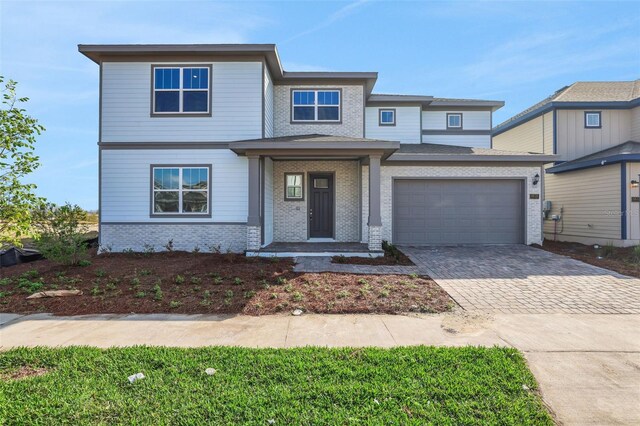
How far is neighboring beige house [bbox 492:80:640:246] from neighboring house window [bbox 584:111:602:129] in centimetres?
4

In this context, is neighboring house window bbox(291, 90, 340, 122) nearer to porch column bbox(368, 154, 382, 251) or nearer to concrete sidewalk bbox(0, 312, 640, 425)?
porch column bbox(368, 154, 382, 251)

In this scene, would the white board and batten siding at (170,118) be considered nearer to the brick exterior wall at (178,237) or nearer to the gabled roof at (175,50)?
the gabled roof at (175,50)

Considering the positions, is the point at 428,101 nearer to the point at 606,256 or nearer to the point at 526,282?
the point at 606,256

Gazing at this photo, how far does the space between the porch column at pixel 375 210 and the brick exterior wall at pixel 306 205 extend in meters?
2.17

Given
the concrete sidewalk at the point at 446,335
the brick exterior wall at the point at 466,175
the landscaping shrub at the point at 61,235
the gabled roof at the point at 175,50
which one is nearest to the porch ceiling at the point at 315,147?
the brick exterior wall at the point at 466,175

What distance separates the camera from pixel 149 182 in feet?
36.7

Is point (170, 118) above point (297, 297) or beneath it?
above

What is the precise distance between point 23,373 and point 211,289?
3.31 metres

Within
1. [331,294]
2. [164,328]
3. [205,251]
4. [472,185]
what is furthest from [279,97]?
[164,328]

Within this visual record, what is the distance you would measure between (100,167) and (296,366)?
10.9 metres

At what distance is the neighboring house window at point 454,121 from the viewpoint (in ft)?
55.0

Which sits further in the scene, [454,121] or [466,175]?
[454,121]

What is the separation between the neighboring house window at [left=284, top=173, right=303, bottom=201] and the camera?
12.6 m

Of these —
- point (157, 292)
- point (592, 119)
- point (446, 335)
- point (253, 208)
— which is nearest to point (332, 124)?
point (253, 208)
